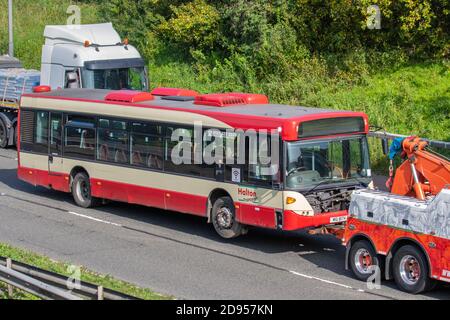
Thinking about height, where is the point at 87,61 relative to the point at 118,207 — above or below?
above

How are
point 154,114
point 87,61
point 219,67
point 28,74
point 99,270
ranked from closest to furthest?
point 99,270 → point 154,114 → point 87,61 → point 28,74 → point 219,67

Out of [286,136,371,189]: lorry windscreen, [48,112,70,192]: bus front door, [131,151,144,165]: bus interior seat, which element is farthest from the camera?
[48,112,70,192]: bus front door

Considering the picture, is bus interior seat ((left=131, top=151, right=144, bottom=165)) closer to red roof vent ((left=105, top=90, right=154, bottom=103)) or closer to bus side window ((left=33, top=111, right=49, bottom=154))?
red roof vent ((left=105, top=90, right=154, bottom=103))

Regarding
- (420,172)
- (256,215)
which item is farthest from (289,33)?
(420,172)

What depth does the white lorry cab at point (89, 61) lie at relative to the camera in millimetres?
28422

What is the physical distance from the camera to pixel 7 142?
3209cm

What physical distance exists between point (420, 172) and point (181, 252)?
4.91 metres

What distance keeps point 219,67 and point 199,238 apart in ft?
51.4

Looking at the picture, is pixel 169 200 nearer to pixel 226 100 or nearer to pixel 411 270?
pixel 226 100

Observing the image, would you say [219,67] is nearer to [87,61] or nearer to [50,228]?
[87,61]

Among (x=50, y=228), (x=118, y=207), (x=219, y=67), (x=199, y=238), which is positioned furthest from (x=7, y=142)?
(x=199, y=238)

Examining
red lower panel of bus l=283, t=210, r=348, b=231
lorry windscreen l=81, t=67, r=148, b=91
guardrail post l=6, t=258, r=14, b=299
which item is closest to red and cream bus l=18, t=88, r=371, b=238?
red lower panel of bus l=283, t=210, r=348, b=231

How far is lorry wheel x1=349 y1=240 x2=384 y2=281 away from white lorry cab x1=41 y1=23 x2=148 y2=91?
14140 millimetres

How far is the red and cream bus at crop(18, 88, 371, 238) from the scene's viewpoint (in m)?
17.6
